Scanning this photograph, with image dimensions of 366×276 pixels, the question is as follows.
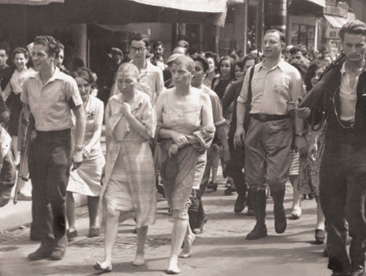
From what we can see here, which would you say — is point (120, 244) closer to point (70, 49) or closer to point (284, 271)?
point (284, 271)

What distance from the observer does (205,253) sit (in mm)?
8547

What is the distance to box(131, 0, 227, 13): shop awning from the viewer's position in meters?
14.1

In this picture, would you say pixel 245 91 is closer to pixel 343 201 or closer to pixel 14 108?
pixel 343 201

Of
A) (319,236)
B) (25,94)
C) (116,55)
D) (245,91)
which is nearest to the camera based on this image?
(25,94)

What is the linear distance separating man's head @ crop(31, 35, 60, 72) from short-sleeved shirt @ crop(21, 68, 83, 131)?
4.2 inches

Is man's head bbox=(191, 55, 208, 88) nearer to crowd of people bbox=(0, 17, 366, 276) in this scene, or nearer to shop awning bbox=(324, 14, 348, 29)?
crowd of people bbox=(0, 17, 366, 276)

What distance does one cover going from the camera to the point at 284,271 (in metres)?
7.81

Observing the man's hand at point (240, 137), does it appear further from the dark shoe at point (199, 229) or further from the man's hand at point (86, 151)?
the man's hand at point (86, 151)

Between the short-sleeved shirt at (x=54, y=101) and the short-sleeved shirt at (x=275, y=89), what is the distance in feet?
6.15

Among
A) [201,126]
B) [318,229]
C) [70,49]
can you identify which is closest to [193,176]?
[201,126]

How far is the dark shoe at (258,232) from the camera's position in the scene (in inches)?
365

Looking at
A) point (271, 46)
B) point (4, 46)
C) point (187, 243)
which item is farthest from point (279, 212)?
point (4, 46)

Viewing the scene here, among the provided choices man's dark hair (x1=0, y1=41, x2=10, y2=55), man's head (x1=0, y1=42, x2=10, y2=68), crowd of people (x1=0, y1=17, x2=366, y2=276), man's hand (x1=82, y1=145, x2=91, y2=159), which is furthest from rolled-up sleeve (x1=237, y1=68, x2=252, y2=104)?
man's dark hair (x1=0, y1=41, x2=10, y2=55)

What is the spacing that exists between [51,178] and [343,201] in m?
2.52
